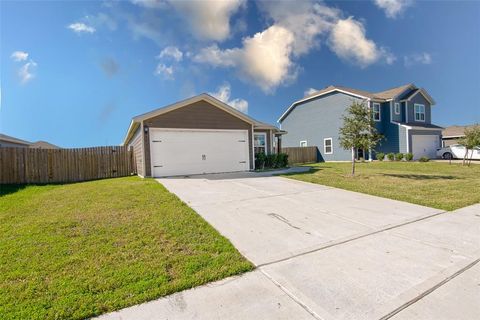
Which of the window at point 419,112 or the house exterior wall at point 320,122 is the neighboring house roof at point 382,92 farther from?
the window at point 419,112

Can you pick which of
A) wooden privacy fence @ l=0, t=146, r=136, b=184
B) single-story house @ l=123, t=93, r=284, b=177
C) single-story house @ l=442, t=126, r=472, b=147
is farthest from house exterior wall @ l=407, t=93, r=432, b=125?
wooden privacy fence @ l=0, t=146, r=136, b=184

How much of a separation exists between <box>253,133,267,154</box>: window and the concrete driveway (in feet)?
34.5

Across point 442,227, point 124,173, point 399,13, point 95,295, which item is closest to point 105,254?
point 95,295

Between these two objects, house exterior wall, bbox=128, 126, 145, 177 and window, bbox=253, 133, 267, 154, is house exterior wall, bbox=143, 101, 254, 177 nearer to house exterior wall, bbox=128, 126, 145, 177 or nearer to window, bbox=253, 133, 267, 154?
house exterior wall, bbox=128, 126, 145, 177

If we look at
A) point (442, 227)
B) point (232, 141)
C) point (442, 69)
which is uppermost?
point (442, 69)

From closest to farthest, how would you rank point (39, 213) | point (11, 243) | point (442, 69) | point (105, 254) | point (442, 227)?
1. point (105, 254)
2. point (11, 243)
3. point (442, 227)
4. point (39, 213)
5. point (442, 69)

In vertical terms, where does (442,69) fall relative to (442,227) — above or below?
above

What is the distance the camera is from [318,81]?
2356 cm

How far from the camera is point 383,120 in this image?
2180 cm

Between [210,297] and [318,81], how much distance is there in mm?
24421

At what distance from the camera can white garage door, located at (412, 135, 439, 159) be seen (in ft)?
67.9

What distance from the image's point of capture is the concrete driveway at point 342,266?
213 centimetres

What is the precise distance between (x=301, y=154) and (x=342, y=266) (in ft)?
68.0

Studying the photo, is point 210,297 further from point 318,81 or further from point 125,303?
point 318,81
